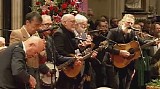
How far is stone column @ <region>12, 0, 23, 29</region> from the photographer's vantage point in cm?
882

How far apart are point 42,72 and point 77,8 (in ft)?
7.75

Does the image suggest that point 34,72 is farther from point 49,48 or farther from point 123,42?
point 123,42

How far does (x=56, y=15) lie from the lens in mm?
7840

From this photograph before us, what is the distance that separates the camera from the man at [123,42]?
25.6ft

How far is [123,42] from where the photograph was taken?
7945 mm

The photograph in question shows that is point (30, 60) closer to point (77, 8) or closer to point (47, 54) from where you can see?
point (47, 54)

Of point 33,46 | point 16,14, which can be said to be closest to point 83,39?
point 16,14

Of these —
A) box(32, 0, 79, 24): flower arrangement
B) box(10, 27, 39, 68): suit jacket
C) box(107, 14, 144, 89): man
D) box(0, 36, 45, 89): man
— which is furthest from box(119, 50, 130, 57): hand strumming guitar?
box(0, 36, 45, 89): man

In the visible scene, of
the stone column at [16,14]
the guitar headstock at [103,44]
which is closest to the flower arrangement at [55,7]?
the guitar headstock at [103,44]

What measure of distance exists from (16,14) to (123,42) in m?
2.26

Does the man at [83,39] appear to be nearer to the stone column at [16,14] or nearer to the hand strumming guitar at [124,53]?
the hand strumming guitar at [124,53]

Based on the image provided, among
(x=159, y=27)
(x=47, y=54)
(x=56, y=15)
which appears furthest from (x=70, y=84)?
(x=159, y=27)

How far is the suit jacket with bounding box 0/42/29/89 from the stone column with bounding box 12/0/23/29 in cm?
407

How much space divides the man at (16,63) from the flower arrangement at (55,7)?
290cm
